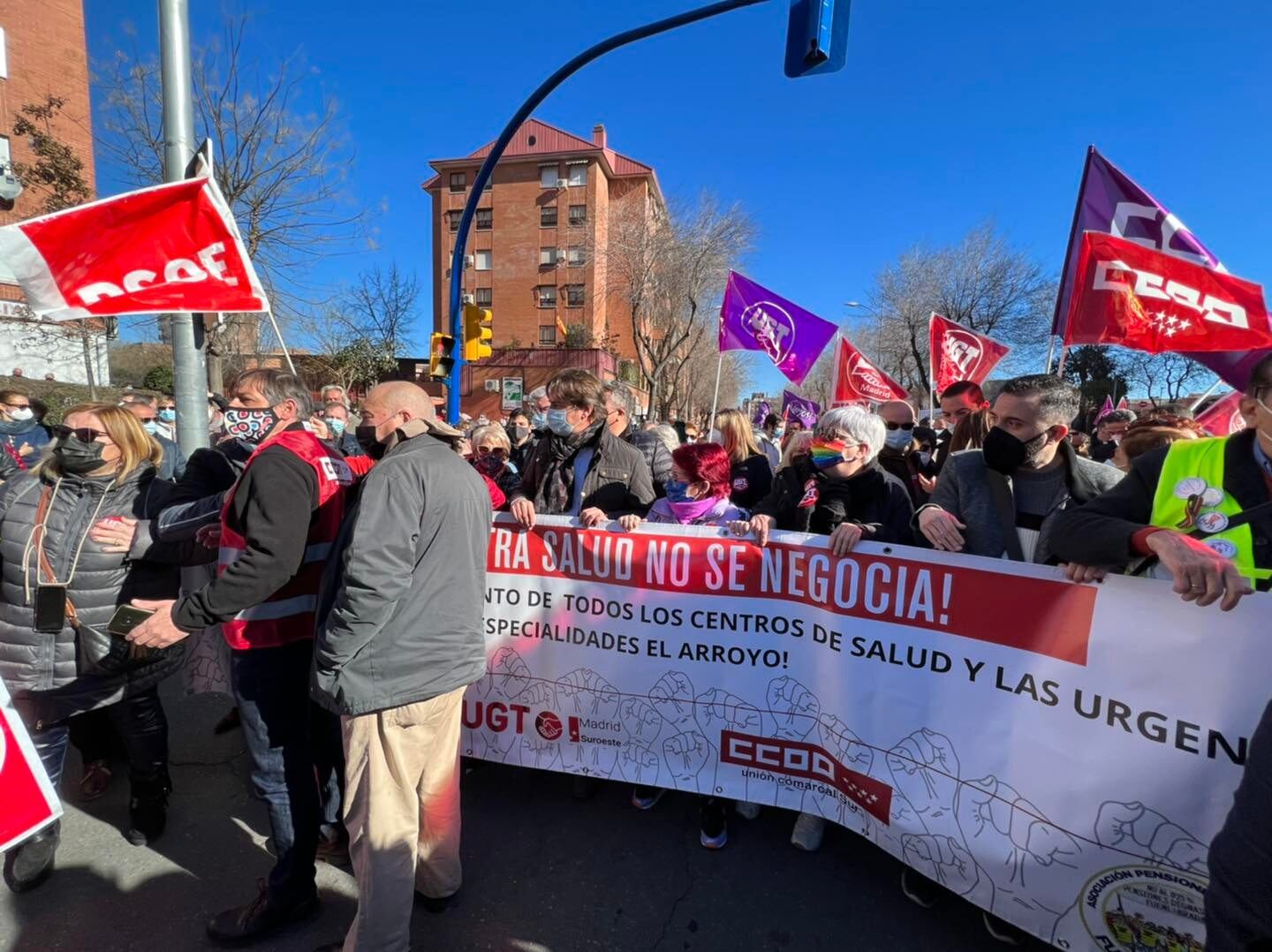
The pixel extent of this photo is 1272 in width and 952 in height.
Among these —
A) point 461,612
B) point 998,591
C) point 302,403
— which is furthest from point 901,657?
point 302,403

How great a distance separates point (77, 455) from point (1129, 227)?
5871 mm

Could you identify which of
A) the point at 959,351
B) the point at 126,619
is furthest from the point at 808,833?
the point at 959,351

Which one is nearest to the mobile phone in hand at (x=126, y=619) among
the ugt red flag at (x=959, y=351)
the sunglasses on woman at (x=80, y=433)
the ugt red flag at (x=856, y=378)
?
the sunglasses on woman at (x=80, y=433)

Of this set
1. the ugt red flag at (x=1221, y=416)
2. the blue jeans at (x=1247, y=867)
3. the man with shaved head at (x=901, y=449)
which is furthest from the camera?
the man with shaved head at (x=901, y=449)

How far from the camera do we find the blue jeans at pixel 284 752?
2.27 m

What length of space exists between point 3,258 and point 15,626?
195 centimetres

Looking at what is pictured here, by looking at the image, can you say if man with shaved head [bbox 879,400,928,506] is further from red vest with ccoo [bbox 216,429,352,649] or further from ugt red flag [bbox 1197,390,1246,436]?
red vest with ccoo [bbox 216,429,352,649]

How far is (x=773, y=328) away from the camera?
8.12 meters

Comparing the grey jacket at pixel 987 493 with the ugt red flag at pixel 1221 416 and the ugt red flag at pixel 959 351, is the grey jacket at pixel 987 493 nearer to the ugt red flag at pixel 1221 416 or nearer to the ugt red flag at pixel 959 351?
the ugt red flag at pixel 1221 416

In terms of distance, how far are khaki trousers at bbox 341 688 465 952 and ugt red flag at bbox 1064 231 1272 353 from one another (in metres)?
4.45

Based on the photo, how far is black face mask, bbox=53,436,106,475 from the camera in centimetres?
246

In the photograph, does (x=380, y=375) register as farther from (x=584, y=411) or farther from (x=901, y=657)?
(x=901, y=657)

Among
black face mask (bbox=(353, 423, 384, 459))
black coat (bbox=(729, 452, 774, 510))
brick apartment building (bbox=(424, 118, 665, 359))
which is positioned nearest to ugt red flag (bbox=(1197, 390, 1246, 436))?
black coat (bbox=(729, 452, 774, 510))

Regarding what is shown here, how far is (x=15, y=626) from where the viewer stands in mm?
2504
